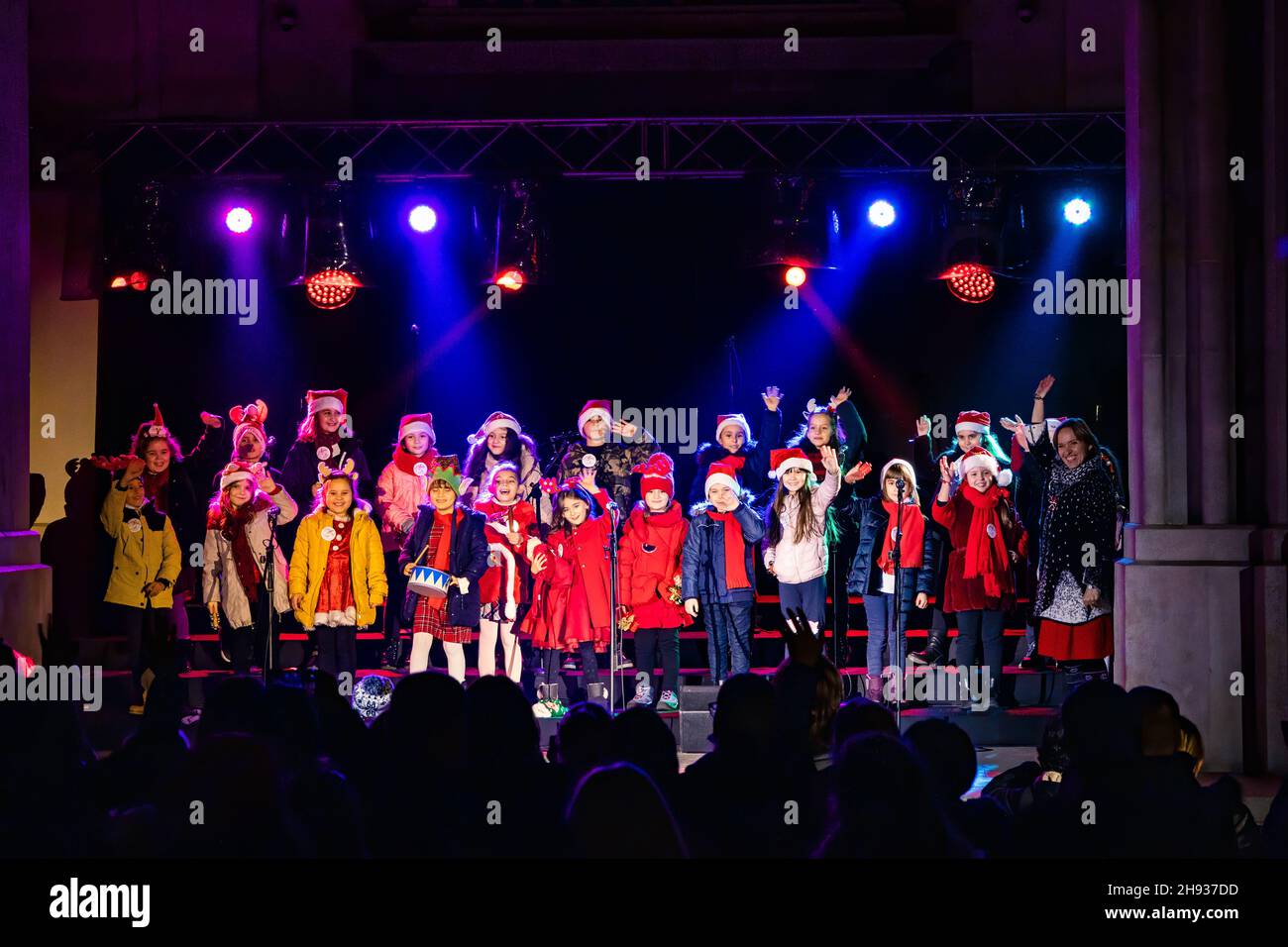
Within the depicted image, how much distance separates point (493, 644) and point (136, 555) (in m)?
2.53

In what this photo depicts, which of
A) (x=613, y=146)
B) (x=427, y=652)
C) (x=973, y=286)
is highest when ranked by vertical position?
(x=613, y=146)

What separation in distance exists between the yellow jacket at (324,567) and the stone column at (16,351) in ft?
6.66

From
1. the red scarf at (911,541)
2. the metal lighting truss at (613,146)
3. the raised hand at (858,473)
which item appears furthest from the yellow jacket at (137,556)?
the red scarf at (911,541)

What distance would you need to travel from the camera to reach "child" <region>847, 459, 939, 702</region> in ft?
29.6

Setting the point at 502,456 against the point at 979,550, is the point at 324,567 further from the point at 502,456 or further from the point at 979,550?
the point at 979,550

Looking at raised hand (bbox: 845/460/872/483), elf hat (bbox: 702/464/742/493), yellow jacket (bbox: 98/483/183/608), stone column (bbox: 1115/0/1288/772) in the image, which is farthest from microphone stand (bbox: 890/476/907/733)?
yellow jacket (bbox: 98/483/183/608)

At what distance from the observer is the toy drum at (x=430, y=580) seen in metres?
8.72

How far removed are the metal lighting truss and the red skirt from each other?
11.9 ft

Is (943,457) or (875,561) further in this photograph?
(943,457)

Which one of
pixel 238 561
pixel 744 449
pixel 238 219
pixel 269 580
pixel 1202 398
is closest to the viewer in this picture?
pixel 1202 398

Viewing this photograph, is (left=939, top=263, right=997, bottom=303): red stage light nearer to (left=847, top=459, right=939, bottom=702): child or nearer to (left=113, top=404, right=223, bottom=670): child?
(left=847, top=459, right=939, bottom=702): child

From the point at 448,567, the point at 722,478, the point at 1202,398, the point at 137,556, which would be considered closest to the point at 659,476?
the point at 722,478

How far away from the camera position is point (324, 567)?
901cm

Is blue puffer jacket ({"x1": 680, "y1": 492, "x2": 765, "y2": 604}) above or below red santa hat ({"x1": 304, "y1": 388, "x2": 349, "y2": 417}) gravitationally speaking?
below
